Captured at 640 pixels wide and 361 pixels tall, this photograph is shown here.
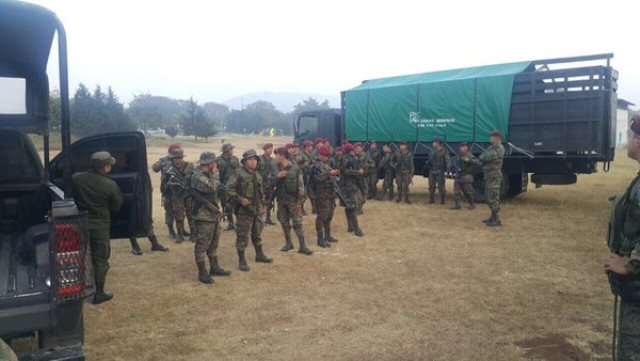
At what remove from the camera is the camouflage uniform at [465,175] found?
1118cm

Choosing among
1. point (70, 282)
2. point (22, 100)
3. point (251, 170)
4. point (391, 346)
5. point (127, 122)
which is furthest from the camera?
point (127, 122)

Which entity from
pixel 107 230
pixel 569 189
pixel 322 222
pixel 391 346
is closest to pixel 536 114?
pixel 569 189

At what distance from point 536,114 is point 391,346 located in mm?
8452

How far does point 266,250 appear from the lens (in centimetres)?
791

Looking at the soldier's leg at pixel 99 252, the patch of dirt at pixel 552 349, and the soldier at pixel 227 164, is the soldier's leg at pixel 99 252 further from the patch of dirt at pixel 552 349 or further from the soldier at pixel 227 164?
the patch of dirt at pixel 552 349

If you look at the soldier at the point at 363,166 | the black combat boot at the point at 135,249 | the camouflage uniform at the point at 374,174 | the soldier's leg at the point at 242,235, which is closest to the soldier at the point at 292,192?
the soldier's leg at the point at 242,235

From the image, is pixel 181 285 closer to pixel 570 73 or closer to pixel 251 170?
pixel 251 170

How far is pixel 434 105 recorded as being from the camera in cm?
1273

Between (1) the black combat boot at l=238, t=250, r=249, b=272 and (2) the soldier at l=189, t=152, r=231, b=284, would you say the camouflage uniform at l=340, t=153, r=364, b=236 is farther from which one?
(2) the soldier at l=189, t=152, r=231, b=284

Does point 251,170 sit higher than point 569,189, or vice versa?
point 251,170

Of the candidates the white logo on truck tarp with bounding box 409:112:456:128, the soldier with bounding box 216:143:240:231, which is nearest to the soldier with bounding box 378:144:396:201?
the white logo on truck tarp with bounding box 409:112:456:128

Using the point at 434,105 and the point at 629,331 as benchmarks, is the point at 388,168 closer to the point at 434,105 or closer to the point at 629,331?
the point at 434,105

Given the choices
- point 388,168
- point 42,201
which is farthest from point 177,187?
point 388,168

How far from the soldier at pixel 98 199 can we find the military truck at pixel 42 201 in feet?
1.05
